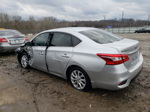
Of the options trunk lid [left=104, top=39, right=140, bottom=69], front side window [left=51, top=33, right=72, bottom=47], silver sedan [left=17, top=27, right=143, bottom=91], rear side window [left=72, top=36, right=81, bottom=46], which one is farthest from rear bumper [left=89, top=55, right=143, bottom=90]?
front side window [left=51, top=33, right=72, bottom=47]

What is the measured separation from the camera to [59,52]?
331cm

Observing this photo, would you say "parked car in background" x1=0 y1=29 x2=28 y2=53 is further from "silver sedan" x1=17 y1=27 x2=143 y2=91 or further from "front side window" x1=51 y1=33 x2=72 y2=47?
"front side window" x1=51 y1=33 x2=72 y2=47

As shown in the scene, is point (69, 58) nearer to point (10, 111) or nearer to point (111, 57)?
point (111, 57)

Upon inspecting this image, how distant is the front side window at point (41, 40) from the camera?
3.85m

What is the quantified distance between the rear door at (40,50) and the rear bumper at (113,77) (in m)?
1.72

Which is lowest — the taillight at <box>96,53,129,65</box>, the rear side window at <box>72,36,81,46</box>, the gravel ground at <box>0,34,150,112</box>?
the gravel ground at <box>0,34,150,112</box>

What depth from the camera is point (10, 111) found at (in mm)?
2529

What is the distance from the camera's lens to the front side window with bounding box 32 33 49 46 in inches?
151

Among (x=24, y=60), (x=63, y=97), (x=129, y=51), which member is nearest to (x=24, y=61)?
(x=24, y=60)

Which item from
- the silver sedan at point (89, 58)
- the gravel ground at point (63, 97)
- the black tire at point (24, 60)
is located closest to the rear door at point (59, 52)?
the silver sedan at point (89, 58)

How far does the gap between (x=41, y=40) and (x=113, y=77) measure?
249 centimetres

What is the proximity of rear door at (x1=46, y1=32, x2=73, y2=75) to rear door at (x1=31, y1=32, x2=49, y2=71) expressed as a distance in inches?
9.7

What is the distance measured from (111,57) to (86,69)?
0.61 meters

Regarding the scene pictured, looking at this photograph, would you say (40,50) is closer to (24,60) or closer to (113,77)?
(24,60)
